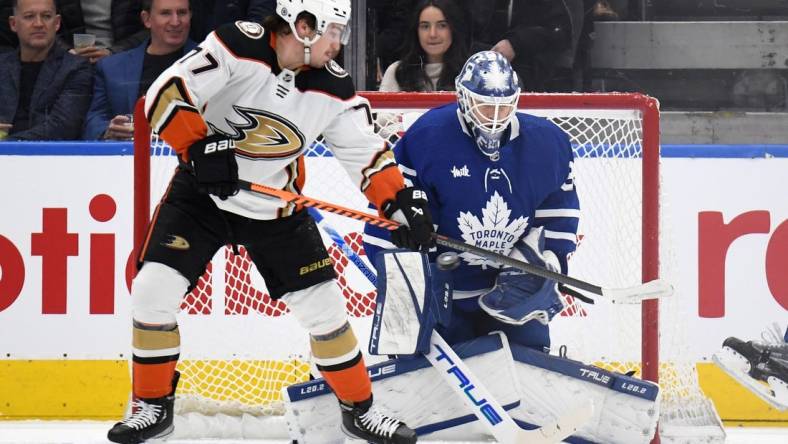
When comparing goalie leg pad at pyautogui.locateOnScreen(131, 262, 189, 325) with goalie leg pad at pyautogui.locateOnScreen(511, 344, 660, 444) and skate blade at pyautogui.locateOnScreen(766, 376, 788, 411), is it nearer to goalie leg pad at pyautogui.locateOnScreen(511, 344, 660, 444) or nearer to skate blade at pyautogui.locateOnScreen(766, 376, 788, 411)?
goalie leg pad at pyautogui.locateOnScreen(511, 344, 660, 444)

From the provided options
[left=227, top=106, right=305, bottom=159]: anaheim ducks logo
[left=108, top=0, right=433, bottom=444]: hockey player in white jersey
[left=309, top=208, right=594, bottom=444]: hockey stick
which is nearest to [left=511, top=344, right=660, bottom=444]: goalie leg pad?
[left=309, top=208, right=594, bottom=444]: hockey stick

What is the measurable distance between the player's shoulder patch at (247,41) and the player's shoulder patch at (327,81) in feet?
0.27

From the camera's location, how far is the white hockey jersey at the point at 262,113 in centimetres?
258

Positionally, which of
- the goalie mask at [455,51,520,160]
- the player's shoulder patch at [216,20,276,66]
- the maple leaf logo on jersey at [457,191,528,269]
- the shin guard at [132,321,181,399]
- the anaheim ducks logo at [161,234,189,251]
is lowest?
the shin guard at [132,321,181,399]

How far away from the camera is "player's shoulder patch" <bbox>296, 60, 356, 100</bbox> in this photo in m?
2.70

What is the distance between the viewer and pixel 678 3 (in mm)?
4176

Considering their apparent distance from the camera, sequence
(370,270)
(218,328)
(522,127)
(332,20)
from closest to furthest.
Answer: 1. (332,20)
2. (522,127)
3. (370,270)
4. (218,328)

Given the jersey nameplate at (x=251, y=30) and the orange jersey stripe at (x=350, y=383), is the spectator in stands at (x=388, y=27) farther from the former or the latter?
the orange jersey stripe at (x=350, y=383)

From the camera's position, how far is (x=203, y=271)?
9.06 ft

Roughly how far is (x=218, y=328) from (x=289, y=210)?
0.81 meters

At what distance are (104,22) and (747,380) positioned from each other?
2.24 meters

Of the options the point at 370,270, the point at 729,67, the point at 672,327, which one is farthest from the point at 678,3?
the point at 370,270

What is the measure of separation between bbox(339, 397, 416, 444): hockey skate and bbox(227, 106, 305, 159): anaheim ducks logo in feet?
1.96

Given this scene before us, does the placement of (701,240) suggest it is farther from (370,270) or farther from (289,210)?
(289,210)
